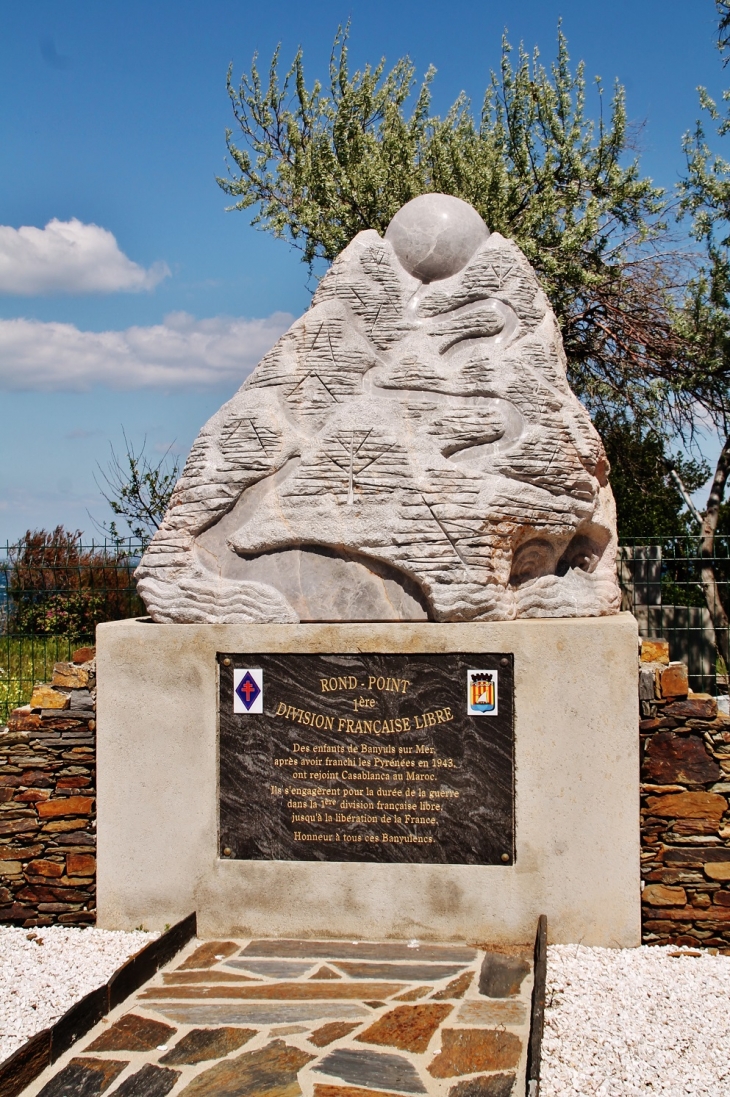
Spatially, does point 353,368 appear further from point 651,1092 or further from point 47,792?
point 651,1092

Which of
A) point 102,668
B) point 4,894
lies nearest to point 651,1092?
point 102,668

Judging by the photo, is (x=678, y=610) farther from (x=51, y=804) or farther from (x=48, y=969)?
(x=48, y=969)

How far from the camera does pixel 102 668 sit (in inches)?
190

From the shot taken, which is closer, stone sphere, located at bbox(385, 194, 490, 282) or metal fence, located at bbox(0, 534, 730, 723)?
stone sphere, located at bbox(385, 194, 490, 282)

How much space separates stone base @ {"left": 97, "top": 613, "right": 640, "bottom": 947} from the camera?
443 centimetres

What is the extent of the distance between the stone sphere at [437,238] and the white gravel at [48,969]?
3.62 metres

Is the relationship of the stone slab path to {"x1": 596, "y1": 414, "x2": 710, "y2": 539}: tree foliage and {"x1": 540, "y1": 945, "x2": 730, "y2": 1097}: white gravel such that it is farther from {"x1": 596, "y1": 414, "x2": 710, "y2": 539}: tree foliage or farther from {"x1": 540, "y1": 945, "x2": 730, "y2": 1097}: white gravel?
{"x1": 596, "y1": 414, "x2": 710, "y2": 539}: tree foliage

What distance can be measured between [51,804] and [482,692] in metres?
2.30

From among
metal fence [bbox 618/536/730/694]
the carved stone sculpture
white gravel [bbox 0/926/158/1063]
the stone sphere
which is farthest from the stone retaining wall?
metal fence [bbox 618/536/730/694]

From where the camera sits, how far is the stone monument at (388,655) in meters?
4.45

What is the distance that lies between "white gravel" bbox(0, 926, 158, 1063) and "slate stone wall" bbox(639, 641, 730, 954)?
2.42 metres

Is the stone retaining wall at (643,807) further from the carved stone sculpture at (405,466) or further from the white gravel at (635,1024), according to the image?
the carved stone sculpture at (405,466)

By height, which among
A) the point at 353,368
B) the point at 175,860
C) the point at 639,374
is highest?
the point at 639,374

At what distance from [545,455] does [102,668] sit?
94.3 inches
